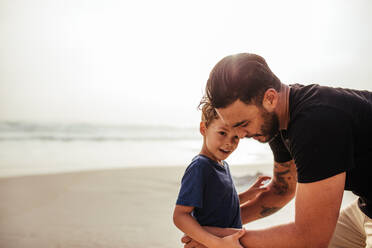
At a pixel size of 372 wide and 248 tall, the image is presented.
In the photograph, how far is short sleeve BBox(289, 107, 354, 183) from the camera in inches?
69.0

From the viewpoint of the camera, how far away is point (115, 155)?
11.0 m

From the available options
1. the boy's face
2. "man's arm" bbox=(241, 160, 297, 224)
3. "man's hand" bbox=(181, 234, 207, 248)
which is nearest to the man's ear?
the boy's face

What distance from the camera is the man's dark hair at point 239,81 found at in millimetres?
2025

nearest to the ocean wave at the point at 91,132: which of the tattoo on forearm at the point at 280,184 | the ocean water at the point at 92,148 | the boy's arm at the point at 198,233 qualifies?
the ocean water at the point at 92,148

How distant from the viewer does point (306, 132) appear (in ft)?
5.89

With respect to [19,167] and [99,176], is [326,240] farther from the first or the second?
[19,167]

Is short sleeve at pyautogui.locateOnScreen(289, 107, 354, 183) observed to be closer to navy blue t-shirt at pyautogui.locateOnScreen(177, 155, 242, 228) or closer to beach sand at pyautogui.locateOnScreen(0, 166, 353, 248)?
navy blue t-shirt at pyautogui.locateOnScreen(177, 155, 242, 228)

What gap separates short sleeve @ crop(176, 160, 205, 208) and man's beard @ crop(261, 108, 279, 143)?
478 millimetres

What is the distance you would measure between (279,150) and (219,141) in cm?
65

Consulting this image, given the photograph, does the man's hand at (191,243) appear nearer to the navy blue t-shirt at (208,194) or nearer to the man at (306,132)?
the man at (306,132)

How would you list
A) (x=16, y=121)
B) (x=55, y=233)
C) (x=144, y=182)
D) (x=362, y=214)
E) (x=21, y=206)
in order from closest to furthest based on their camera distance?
1. (x=362, y=214)
2. (x=55, y=233)
3. (x=21, y=206)
4. (x=144, y=182)
5. (x=16, y=121)

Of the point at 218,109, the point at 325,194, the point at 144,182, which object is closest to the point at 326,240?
the point at 325,194

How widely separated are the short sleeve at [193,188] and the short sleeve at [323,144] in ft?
2.06

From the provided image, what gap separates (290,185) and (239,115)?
1.08m
